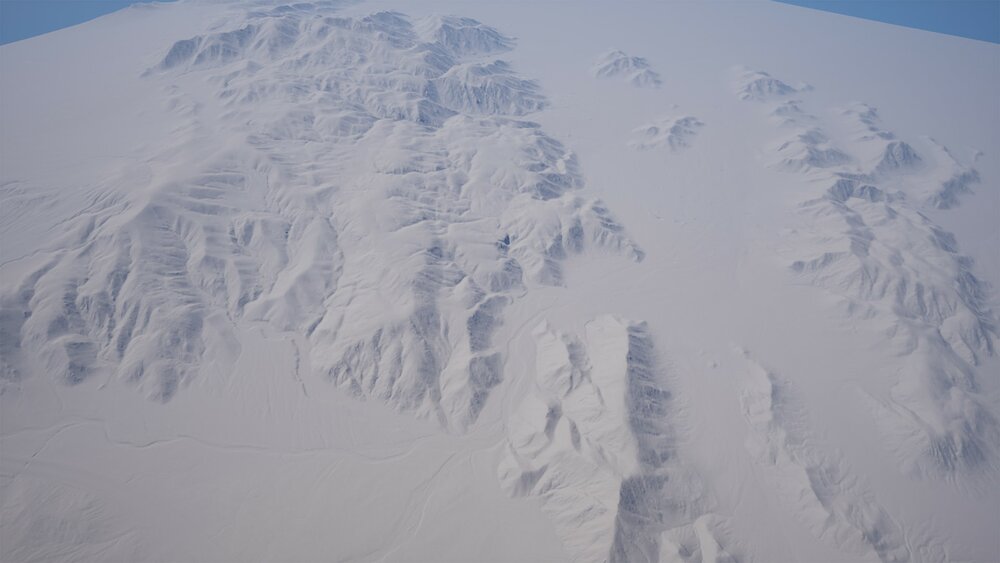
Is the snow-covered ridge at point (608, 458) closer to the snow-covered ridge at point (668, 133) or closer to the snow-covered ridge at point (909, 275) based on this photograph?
the snow-covered ridge at point (909, 275)

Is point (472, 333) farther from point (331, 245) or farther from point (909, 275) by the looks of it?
point (909, 275)

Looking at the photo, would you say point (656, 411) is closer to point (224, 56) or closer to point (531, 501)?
point (531, 501)

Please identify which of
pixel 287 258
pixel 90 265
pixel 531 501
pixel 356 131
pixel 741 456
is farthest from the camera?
pixel 356 131

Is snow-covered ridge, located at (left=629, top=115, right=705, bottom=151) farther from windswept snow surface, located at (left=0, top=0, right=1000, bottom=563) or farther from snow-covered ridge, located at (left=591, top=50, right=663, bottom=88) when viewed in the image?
snow-covered ridge, located at (left=591, top=50, right=663, bottom=88)

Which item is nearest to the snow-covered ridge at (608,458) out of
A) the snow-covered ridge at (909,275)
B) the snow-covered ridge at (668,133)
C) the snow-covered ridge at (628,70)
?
the snow-covered ridge at (909,275)

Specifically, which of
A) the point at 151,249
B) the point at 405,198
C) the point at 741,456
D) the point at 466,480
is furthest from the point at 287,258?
the point at 741,456
